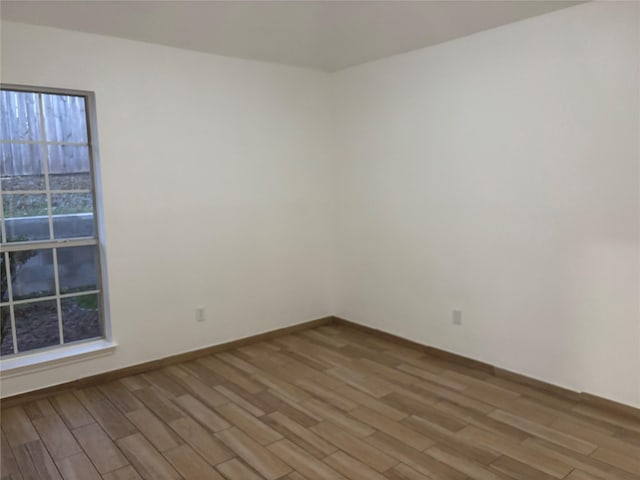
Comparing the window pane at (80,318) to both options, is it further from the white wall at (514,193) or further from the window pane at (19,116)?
the white wall at (514,193)

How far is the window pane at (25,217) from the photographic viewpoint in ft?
10.4

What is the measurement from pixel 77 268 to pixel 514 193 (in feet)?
10.2

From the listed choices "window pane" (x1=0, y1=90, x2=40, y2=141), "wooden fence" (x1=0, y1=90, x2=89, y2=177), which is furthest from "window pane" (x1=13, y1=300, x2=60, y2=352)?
"window pane" (x1=0, y1=90, x2=40, y2=141)

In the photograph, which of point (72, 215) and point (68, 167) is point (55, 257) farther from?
point (68, 167)

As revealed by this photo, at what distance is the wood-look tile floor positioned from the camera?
2.42 meters

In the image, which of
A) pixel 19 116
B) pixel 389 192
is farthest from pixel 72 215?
pixel 389 192

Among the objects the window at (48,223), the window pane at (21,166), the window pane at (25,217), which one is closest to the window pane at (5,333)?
the window at (48,223)

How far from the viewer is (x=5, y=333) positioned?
3234mm

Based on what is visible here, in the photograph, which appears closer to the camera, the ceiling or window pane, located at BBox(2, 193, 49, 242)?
the ceiling

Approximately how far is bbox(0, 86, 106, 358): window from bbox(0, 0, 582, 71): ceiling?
53 cm

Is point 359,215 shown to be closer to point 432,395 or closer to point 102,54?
point 432,395

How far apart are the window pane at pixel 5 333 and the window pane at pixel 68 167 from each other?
0.88 m

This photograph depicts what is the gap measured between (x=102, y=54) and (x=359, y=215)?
2412 millimetres

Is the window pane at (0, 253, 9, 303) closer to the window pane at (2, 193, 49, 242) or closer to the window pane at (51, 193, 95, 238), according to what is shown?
the window pane at (2, 193, 49, 242)
